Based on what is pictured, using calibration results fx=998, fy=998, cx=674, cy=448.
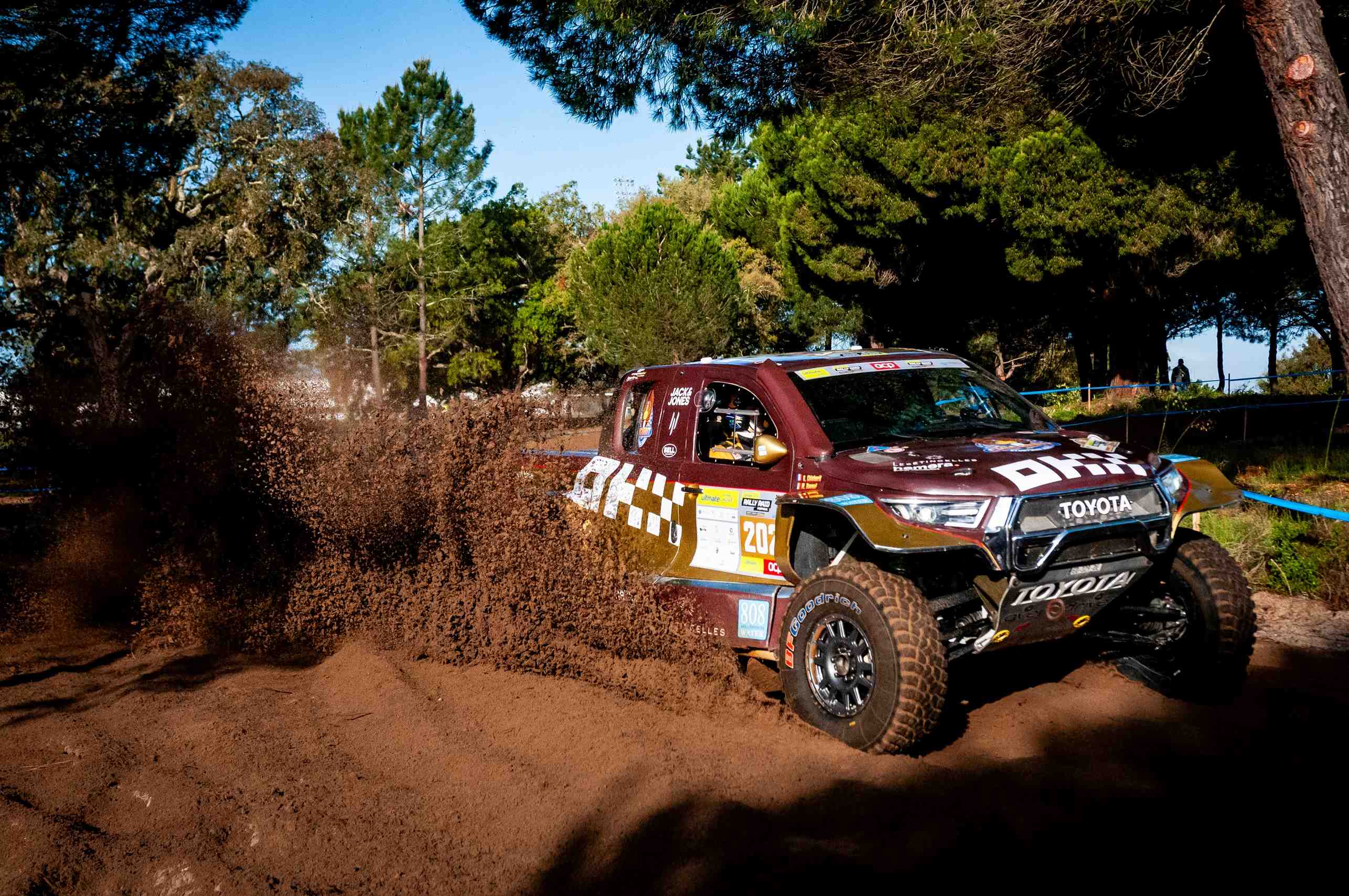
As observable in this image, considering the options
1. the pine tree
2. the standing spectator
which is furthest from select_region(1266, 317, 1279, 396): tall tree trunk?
the pine tree

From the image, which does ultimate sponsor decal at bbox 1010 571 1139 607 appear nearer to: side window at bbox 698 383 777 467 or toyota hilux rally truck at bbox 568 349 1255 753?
toyota hilux rally truck at bbox 568 349 1255 753

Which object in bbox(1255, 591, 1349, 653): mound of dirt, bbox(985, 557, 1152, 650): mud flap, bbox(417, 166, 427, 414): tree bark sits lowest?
bbox(1255, 591, 1349, 653): mound of dirt

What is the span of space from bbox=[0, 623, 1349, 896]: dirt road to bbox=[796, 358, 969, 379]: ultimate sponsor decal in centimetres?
189

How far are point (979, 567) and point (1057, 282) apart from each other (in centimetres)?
2228

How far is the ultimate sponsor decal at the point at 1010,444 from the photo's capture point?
5027mm

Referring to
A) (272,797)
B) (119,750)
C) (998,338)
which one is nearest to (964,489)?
(272,797)

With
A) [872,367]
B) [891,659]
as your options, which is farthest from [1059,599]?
[872,367]

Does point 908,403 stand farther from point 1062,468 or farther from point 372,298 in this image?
point 372,298

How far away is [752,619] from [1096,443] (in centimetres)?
209

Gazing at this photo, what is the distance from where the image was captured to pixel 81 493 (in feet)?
28.2

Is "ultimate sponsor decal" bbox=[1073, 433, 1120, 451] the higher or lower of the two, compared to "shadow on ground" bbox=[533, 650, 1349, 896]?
higher

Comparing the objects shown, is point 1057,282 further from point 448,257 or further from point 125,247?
point 448,257

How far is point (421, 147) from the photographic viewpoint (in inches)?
1978

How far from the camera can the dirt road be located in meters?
3.69
